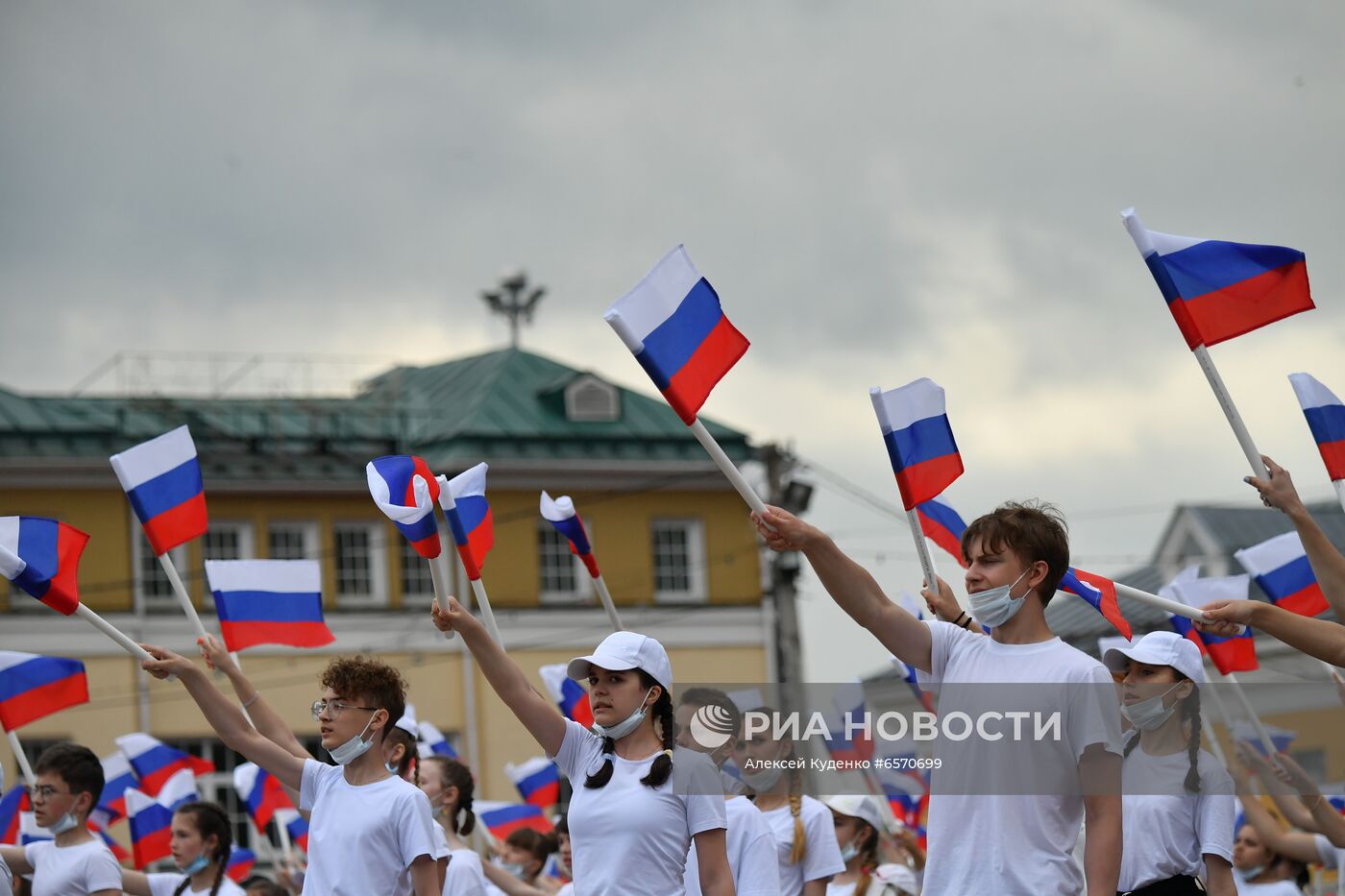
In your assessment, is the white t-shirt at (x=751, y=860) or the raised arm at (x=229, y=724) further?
the white t-shirt at (x=751, y=860)

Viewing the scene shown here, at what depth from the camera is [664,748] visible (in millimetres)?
7418

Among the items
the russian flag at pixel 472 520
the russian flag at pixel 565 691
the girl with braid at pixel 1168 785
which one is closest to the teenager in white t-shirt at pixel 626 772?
the russian flag at pixel 472 520

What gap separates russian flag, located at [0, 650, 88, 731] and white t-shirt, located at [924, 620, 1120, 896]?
23.8ft

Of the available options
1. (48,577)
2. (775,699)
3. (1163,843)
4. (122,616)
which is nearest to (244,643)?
(48,577)

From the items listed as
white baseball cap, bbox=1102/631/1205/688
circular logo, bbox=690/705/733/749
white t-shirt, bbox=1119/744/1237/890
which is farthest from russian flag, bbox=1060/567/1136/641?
circular logo, bbox=690/705/733/749

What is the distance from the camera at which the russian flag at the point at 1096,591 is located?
8.23 metres

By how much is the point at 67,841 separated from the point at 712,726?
397 centimetres

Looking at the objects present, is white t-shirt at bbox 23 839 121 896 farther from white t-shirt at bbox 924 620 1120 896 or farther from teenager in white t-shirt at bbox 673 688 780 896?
white t-shirt at bbox 924 620 1120 896

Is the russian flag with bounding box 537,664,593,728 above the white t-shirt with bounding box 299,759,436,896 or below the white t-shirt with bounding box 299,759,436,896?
above

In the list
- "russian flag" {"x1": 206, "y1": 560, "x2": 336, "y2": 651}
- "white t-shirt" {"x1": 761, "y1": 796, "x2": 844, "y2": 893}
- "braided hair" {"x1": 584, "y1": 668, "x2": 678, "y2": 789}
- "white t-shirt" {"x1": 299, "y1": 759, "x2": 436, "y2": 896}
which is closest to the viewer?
"braided hair" {"x1": 584, "y1": 668, "x2": 678, "y2": 789}

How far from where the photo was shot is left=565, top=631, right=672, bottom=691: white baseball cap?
731 cm

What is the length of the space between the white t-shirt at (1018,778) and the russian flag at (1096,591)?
1.82 meters

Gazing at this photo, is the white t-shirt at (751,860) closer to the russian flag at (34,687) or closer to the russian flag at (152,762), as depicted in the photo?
the russian flag at (34,687)

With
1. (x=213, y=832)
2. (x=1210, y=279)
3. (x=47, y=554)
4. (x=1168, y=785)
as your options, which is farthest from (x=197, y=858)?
(x=1210, y=279)
